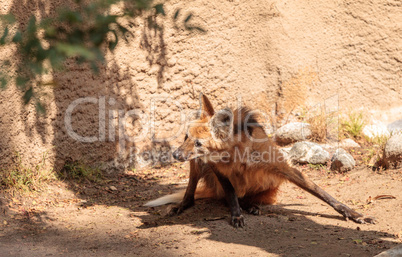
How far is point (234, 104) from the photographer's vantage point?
685cm

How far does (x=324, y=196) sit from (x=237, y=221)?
90 centimetres

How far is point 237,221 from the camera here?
3.99 metres

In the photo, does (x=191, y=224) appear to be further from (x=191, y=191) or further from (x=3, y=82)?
(x=3, y=82)

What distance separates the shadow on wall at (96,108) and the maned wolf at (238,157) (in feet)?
6.12

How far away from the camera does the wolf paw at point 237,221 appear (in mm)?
3963

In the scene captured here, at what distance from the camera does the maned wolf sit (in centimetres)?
399

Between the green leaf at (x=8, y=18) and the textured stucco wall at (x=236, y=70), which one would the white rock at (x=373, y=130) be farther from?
the green leaf at (x=8, y=18)

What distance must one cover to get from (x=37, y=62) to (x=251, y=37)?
5813 millimetres

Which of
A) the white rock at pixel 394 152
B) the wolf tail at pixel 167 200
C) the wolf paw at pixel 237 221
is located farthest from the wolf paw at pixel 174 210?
the white rock at pixel 394 152

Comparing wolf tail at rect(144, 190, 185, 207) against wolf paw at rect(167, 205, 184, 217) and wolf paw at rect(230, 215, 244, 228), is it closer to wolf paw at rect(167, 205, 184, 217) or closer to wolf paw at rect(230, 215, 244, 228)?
wolf paw at rect(167, 205, 184, 217)

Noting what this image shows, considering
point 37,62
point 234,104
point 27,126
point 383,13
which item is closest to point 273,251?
point 37,62

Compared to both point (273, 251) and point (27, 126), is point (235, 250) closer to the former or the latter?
point (273, 251)

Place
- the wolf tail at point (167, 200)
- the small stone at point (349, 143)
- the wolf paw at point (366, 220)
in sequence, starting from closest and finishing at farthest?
the wolf paw at point (366, 220)
the wolf tail at point (167, 200)
the small stone at point (349, 143)

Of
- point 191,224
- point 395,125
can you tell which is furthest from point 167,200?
point 395,125
